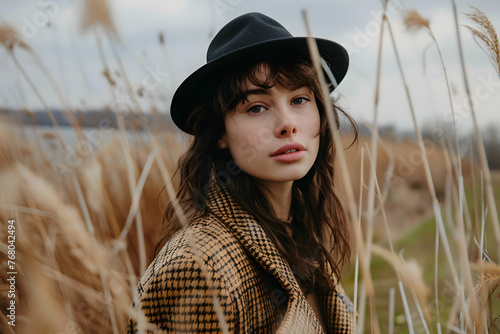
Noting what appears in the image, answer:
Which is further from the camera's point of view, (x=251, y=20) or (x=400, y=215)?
(x=400, y=215)

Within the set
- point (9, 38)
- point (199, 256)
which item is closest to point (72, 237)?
point (199, 256)

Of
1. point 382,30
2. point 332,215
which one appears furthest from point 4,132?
point 332,215

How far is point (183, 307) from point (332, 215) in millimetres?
843

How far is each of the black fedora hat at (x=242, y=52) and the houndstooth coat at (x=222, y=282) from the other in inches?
13.0

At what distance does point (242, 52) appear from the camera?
1.32 m

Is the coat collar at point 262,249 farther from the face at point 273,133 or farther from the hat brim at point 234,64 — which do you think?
the hat brim at point 234,64

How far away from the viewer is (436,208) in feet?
3.39

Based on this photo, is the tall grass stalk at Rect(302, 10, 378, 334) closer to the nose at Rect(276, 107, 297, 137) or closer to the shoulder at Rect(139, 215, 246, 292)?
the shoulder at Rect(139, 215, 246, 292)

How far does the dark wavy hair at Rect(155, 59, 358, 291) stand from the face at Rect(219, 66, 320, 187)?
3cm

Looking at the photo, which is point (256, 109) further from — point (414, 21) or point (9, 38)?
point (9, 38)

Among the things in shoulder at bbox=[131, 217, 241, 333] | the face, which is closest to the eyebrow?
the face

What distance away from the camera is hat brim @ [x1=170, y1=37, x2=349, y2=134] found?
4.42ft

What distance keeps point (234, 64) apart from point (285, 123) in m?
0.25

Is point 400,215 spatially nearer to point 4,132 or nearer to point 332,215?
point 332,215
